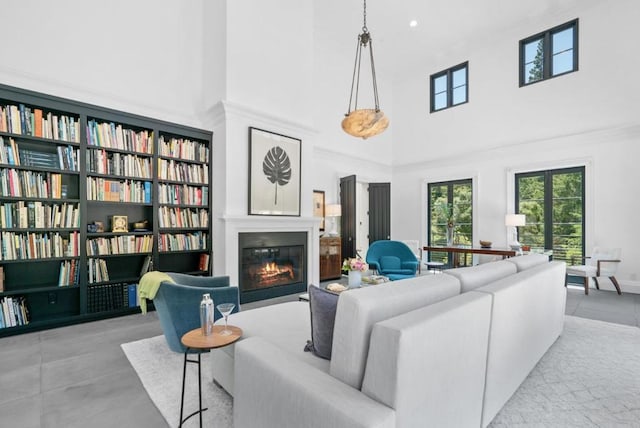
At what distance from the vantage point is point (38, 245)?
3369 mm

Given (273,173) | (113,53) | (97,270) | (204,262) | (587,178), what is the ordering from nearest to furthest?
1. (97,270)
2. (113,53)
3. (204,262)
4. (273,173)
5. (587,178)

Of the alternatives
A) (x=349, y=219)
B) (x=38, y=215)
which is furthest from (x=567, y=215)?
(x=38, y=215)

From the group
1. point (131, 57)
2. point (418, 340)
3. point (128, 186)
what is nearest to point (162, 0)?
point (131, 57)

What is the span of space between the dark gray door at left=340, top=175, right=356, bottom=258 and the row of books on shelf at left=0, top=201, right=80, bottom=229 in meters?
4.73

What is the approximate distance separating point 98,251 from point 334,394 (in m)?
3.82

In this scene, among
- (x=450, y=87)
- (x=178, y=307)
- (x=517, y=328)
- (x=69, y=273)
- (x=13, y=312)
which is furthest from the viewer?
(x=450, y=87)

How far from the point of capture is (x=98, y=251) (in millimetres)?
3729

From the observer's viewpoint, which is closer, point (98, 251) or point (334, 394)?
point (334, 394)

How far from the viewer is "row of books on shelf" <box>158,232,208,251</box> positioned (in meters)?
4.25

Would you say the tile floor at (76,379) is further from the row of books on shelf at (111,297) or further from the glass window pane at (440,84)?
the glass window pane at (440,84)

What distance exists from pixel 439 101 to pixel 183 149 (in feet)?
21.8

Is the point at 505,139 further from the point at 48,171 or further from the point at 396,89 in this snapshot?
the point at 48,171

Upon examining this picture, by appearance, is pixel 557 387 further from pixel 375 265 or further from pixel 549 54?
pixel 549 54

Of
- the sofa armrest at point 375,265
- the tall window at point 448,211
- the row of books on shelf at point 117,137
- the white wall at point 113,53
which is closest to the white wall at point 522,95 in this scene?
the tall window at point 448,211
